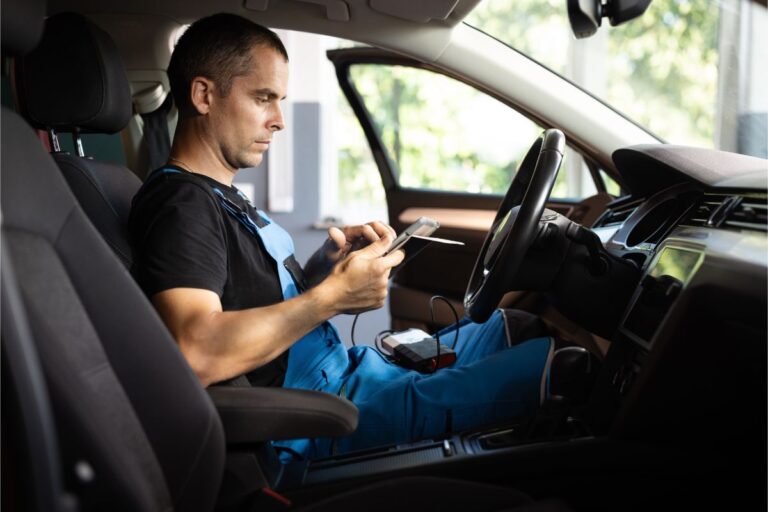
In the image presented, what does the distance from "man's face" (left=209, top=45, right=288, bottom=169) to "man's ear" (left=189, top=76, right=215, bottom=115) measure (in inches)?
0.5

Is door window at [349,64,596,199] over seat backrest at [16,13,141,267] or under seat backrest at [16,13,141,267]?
under

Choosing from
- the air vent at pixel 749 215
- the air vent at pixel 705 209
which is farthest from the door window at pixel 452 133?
the air vent at pixel 749 215

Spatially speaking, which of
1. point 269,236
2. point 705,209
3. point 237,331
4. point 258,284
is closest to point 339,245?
point 269,236

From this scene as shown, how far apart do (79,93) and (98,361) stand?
713mm

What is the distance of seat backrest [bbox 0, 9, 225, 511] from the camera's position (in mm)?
844

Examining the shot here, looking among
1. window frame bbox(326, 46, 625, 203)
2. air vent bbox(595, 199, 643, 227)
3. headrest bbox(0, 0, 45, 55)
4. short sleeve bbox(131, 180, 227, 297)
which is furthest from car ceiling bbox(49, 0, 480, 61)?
headrest bbox(0, 0, 45, 55)

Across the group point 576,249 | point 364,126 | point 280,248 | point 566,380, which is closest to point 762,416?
point 566,380

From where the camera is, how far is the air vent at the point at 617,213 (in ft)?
5.57

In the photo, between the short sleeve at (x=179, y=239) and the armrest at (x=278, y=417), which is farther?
the short sleeve at (x=179, y=239)

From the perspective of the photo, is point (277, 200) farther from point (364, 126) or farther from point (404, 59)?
point (404, 59)

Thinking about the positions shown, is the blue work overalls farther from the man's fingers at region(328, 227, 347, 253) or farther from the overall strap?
the man's fingers at region(328, 227, 347, 253)

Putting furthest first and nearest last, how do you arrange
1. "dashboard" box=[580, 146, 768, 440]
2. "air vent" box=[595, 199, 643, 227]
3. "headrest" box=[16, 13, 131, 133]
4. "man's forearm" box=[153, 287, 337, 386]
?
"air vent" box=[595, 199, 643, 227]
"headrest" box=[16, 13, 131, 133]
"man's forearm" box=[153, 287, 337, 386]
"dashboard" box=[580, 146, 768, 440]

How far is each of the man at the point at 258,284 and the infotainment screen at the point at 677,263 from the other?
24cm

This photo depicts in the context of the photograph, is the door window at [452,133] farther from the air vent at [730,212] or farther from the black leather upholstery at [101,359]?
the black leather upholstery at [101,359]
